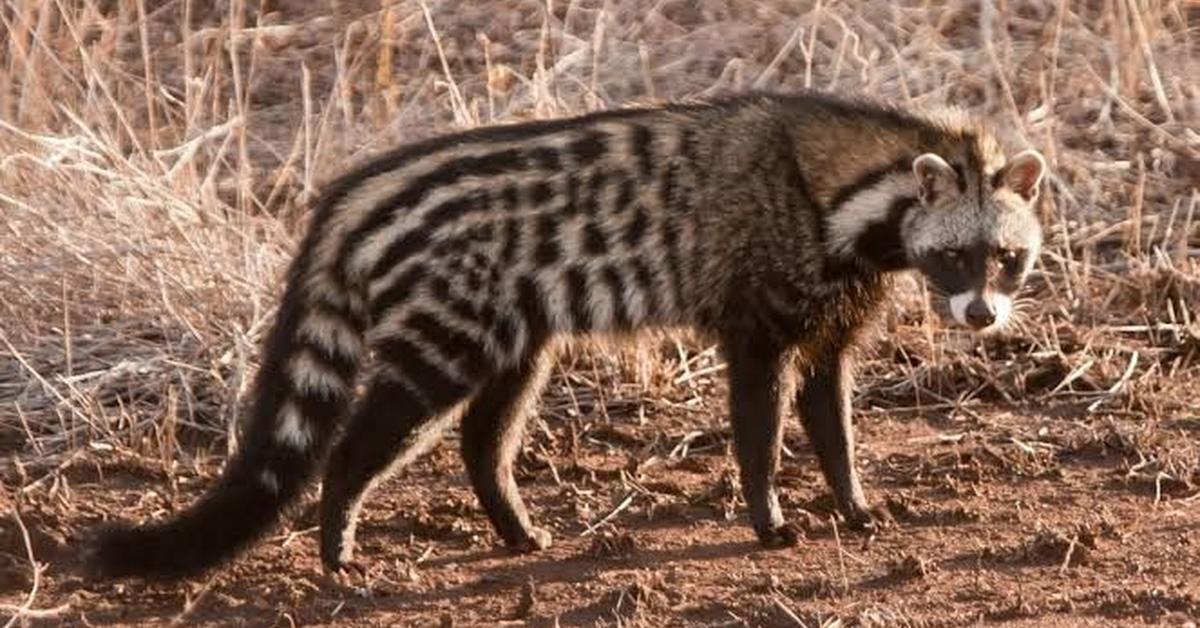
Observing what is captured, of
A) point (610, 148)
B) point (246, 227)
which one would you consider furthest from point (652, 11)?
point (610, 148)

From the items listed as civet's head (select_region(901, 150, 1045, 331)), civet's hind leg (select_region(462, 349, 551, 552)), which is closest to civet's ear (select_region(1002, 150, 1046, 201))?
civet's head (select_region(901, 150, 1045, 331))

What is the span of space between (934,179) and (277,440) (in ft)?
6.61

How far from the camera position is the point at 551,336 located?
703 centimetres

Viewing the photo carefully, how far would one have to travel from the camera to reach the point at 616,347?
25.4 ft

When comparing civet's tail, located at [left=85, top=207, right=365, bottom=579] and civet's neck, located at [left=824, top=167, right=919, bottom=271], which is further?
civet's neck, located at [left=824, top=167, right=919, bottom=271]

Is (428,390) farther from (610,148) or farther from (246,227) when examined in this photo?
(246,227)

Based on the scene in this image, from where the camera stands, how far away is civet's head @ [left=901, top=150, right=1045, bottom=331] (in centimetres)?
696

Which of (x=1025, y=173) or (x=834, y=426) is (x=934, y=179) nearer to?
(x=1025, y=173)

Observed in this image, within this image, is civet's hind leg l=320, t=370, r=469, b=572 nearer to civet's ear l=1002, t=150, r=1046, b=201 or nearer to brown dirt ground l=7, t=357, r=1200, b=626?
brown dirt ground l=7, t=357, r=1200, b=626

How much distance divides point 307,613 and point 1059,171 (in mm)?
Answer: 4264

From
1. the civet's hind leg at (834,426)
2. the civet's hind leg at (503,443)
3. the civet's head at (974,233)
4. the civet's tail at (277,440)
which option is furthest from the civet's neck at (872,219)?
the civet's tail at (277,440)

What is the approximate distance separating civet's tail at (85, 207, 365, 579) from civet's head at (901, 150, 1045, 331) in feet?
5.44

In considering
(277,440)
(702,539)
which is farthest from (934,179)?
(277,440)

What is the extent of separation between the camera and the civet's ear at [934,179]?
6.94m
